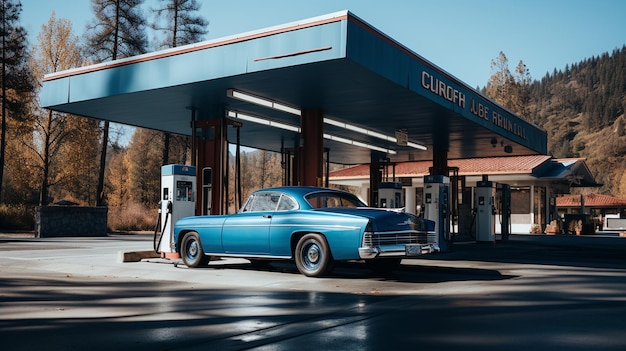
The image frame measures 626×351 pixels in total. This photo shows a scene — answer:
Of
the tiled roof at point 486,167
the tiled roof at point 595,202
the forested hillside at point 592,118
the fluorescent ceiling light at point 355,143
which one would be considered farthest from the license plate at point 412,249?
the forested hillside at point 592,118

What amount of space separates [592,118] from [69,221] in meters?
161

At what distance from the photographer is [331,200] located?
11.7 metres

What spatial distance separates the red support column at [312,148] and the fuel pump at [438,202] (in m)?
3.30

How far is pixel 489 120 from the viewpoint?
2078cm

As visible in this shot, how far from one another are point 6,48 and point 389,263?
32.1 meters

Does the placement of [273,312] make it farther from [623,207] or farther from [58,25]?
[623,207]

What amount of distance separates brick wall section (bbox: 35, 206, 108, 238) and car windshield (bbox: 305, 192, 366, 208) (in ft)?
70.4

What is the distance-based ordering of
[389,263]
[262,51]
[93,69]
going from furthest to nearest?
[93,69], [262,51], [389,263]

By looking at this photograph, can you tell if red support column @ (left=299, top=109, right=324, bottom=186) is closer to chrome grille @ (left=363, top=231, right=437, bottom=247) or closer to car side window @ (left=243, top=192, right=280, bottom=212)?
car side window @ (left=243, top=192, right=280, bottom=212)

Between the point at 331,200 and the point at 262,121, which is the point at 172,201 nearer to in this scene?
the point at 331,200

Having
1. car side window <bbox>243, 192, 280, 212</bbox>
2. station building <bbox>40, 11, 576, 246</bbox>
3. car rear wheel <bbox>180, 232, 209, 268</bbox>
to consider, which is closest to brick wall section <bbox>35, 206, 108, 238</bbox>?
station building <bbox>40, 11, 576, 246</bbox>

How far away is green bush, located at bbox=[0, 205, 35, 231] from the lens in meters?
33.6

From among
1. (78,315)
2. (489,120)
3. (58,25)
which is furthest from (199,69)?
(58,25)

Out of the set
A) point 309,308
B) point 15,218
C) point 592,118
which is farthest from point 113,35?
point 592,118
